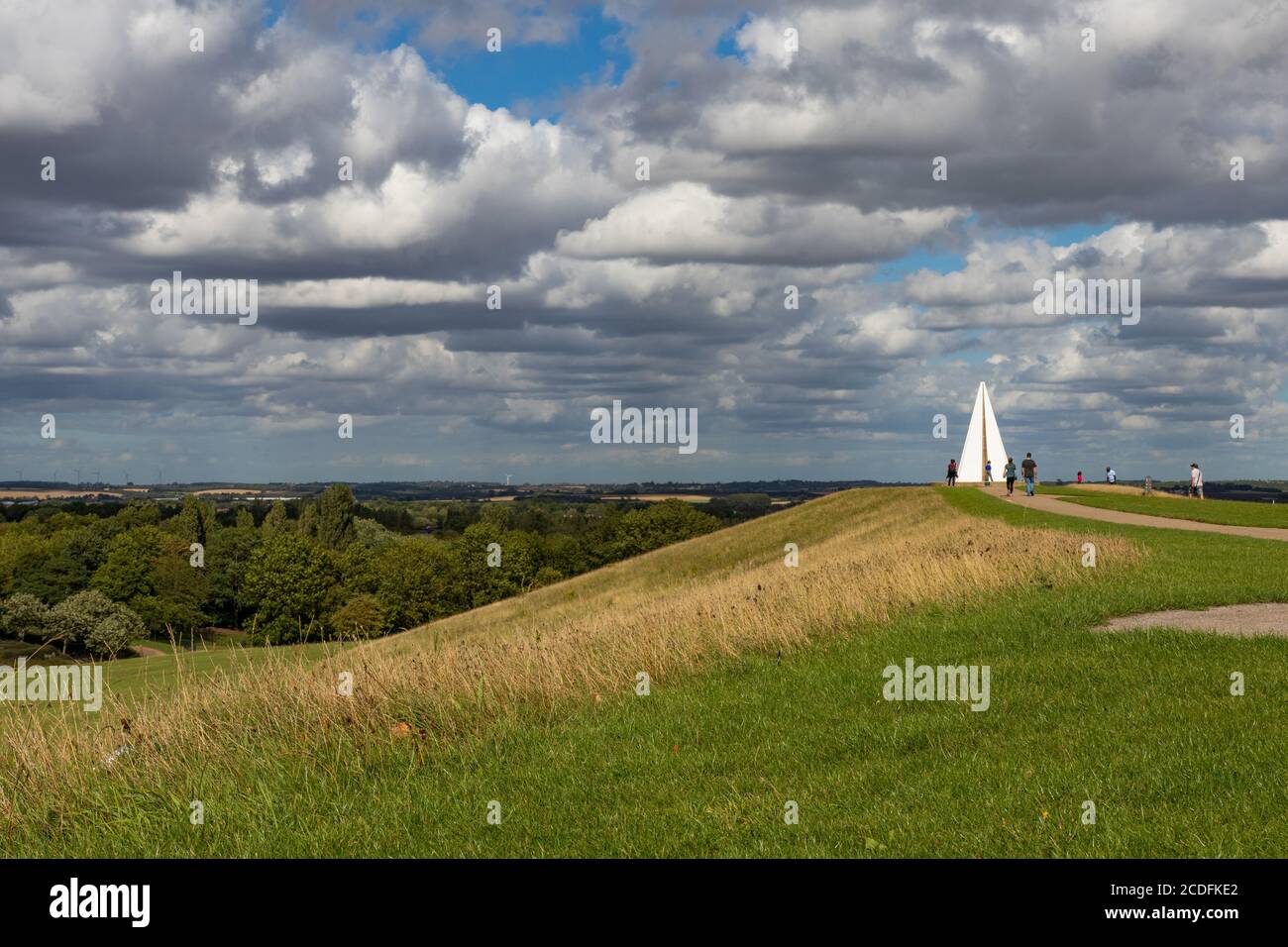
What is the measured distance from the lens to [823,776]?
30.6ft

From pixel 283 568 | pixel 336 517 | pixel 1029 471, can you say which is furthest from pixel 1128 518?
pixel 336 517

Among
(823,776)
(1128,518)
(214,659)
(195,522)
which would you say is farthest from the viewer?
(195,522)

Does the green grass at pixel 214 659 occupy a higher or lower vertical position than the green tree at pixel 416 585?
higher

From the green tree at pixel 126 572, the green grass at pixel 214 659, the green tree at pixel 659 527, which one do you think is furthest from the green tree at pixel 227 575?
the green grass at pixel 214 659

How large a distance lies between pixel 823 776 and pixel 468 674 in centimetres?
537

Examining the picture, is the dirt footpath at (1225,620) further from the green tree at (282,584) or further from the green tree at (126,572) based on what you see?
the green tree at (126,572)

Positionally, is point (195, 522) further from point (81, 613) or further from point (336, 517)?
point (81, 613)

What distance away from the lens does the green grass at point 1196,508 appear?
32.2 metres

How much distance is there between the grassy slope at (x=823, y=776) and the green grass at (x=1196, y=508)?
70.9 feet

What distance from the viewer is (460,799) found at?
31.3 feet

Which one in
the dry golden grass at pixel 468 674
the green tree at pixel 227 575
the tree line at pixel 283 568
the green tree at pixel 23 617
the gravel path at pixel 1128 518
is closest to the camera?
the dry golden grass at pixel 468 674
